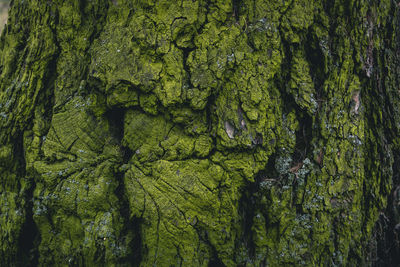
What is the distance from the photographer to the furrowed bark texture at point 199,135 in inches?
84.5

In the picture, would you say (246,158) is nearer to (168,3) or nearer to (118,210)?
(118,210)

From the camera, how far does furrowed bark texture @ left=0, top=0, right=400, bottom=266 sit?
7.04ft

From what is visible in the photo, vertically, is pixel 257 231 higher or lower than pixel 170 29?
lower

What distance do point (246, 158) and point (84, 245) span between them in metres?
1.51

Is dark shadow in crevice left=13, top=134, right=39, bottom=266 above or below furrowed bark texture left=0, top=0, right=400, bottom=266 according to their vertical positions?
below

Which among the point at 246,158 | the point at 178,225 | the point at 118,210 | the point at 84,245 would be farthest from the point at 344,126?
the point at 84,245

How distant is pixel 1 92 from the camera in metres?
2.59

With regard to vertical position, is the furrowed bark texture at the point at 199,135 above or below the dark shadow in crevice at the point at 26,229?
above

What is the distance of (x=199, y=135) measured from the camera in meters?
2.16

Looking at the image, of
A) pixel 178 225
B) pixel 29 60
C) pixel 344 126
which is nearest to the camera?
pixel 178 225

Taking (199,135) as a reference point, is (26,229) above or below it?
below

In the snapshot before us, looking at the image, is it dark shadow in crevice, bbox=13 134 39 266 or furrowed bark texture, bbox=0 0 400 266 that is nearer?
furrowed bark texture, bbox=0 0 400 266

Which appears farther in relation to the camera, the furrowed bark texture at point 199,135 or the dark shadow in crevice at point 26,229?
the dark shadow in crevice at point 26,229

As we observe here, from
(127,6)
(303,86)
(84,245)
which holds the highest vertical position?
(127,6)
